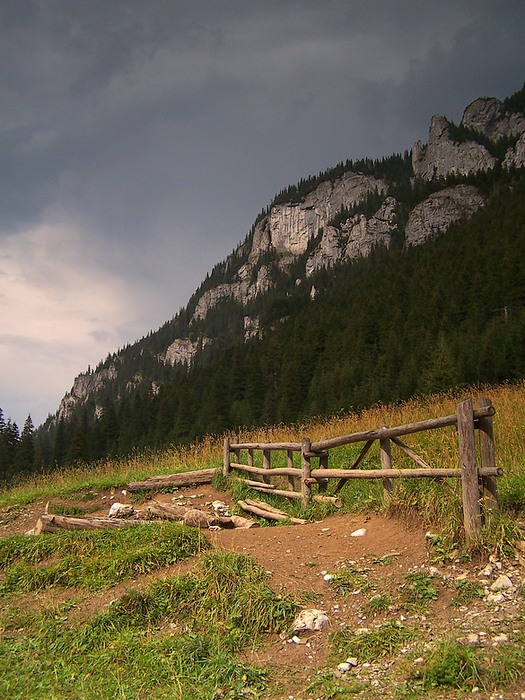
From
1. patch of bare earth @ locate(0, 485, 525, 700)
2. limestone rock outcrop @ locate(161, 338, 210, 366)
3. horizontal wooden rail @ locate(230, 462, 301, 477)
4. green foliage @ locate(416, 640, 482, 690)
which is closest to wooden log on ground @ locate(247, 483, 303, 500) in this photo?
horizontal wooden rail @ locate(230, 462, 301, 477)

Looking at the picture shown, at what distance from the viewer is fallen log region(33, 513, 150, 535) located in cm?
817

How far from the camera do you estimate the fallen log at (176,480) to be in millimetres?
14664

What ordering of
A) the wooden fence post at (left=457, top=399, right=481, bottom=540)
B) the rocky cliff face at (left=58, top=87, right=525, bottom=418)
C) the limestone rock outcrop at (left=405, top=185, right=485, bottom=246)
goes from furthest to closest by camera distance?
the rocky cliff face at (left=58, top=87, right=525, bottom=418)
the limestone rock outcrop at (left=405, top=185, right=485, bottom=246)
the wooden fence post at (left=457, top=399, right=481, bottom=540)

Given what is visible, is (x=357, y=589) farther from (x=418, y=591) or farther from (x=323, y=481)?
(x=323, y=481)

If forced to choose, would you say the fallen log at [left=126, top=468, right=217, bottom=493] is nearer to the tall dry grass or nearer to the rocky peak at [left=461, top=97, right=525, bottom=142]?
the tall dry grass

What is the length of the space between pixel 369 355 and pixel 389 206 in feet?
363

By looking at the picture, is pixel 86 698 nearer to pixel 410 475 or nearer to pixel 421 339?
pixel 410 475

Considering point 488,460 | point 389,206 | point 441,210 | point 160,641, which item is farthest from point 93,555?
point 389,206

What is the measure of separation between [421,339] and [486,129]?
141721mm

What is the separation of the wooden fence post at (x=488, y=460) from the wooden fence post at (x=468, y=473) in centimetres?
15

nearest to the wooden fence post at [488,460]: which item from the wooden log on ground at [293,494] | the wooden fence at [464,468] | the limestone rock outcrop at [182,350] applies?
the wooden fence at [464,468]

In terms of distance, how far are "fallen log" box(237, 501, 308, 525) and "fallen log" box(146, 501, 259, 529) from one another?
1.64 ft

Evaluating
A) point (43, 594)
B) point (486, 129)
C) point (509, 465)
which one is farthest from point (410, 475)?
point (486, 129)

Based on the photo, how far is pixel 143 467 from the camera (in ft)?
61.6
